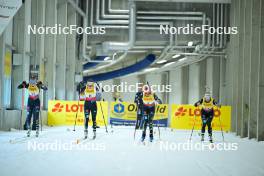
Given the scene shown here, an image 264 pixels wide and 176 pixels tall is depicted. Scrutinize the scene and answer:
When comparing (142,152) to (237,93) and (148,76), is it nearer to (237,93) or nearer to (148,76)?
(237,93)

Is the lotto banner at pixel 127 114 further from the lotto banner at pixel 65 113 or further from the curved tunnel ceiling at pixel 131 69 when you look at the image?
the curved tunnel ceiling at pixel 131 69

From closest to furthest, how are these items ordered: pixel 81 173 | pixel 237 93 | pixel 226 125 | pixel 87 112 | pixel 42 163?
pixel 81 173 → pixel 42 163 → pixel 87 112 → pixel 237 93 → pixel 226 125

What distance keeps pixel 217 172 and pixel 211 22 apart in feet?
59.5

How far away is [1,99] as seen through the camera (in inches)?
615

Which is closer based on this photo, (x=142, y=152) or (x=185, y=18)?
(x=142, y=152)

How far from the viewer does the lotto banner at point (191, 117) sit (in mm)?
20266

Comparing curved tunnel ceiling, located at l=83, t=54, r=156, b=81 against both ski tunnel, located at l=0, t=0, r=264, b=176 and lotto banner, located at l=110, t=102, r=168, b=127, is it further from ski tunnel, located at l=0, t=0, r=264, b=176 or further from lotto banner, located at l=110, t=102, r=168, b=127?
lotto banner, located at l=110, t=102, r=168, b=127

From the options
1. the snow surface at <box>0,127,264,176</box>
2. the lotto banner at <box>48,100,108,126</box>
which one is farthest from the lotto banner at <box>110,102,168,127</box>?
the snow surface at <box>0,127,264,176</box>

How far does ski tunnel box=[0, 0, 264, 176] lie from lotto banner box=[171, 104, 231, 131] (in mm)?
52

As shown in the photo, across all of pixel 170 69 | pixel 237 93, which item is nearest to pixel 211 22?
pixel 237 93

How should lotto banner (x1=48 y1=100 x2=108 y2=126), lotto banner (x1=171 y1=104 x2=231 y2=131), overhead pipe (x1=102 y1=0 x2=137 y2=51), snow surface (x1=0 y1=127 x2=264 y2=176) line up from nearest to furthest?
1. snow surface (x1=0 y1=127 x2=264 y2=176)
2. lotto banner (x1=171 y1=104 x2=231 y2=131)
3. lotto banner (x1=48 y1=100 x2=108 y2=126)
4. overhead pipe (x1=102 y1=0 x2=137 y2=51)

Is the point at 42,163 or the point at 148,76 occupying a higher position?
the point at 148,76

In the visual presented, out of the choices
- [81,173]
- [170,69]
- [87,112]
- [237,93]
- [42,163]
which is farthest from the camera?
[170,69]

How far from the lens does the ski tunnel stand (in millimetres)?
8953
